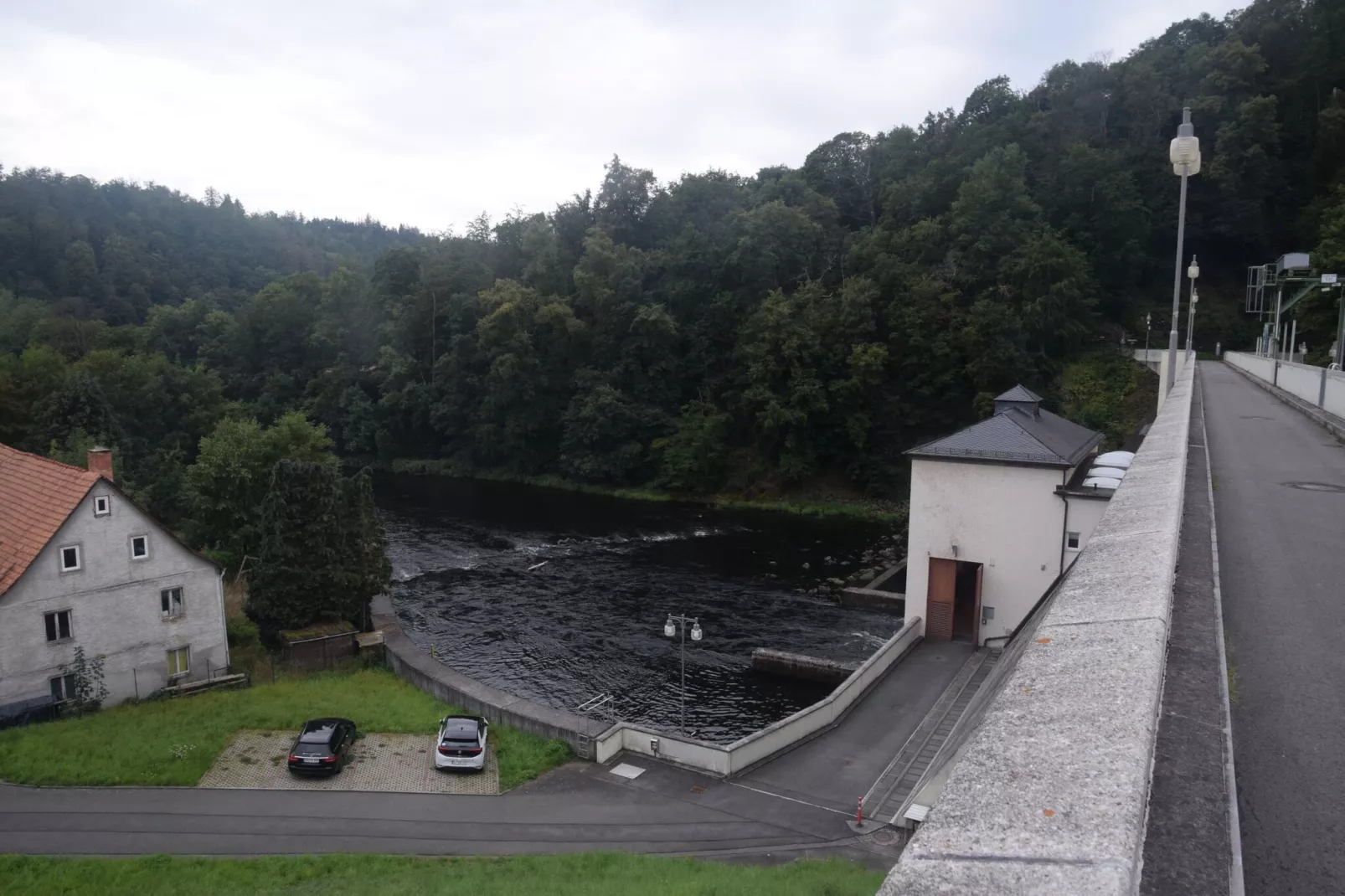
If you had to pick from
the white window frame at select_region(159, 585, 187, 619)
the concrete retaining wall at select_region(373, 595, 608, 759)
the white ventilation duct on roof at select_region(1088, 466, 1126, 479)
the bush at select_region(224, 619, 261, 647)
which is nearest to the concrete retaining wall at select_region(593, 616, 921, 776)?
A: the concrete retaining wall at select_region(373, 595, 608, 759)

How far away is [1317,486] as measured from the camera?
10008 mm

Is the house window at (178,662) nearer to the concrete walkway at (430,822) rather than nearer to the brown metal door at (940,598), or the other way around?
the concrete walkway at (430,822)

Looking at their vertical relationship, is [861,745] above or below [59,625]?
below

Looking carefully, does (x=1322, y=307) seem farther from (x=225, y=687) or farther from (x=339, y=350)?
(x=339, y=350)

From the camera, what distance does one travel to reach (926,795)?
43.0ft

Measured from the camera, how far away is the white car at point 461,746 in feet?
52.5

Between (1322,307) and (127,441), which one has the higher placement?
(1322,307)

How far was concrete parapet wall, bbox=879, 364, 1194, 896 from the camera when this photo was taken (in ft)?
6.40

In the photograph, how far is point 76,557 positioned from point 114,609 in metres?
1.47

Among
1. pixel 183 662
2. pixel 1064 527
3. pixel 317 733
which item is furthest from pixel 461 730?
pixel 1064 527

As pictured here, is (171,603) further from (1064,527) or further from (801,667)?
(1064,527)

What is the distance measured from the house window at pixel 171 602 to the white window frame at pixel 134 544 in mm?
981

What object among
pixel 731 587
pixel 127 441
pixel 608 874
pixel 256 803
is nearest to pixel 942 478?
pixel 731 587

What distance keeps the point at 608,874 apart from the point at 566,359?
167ft
